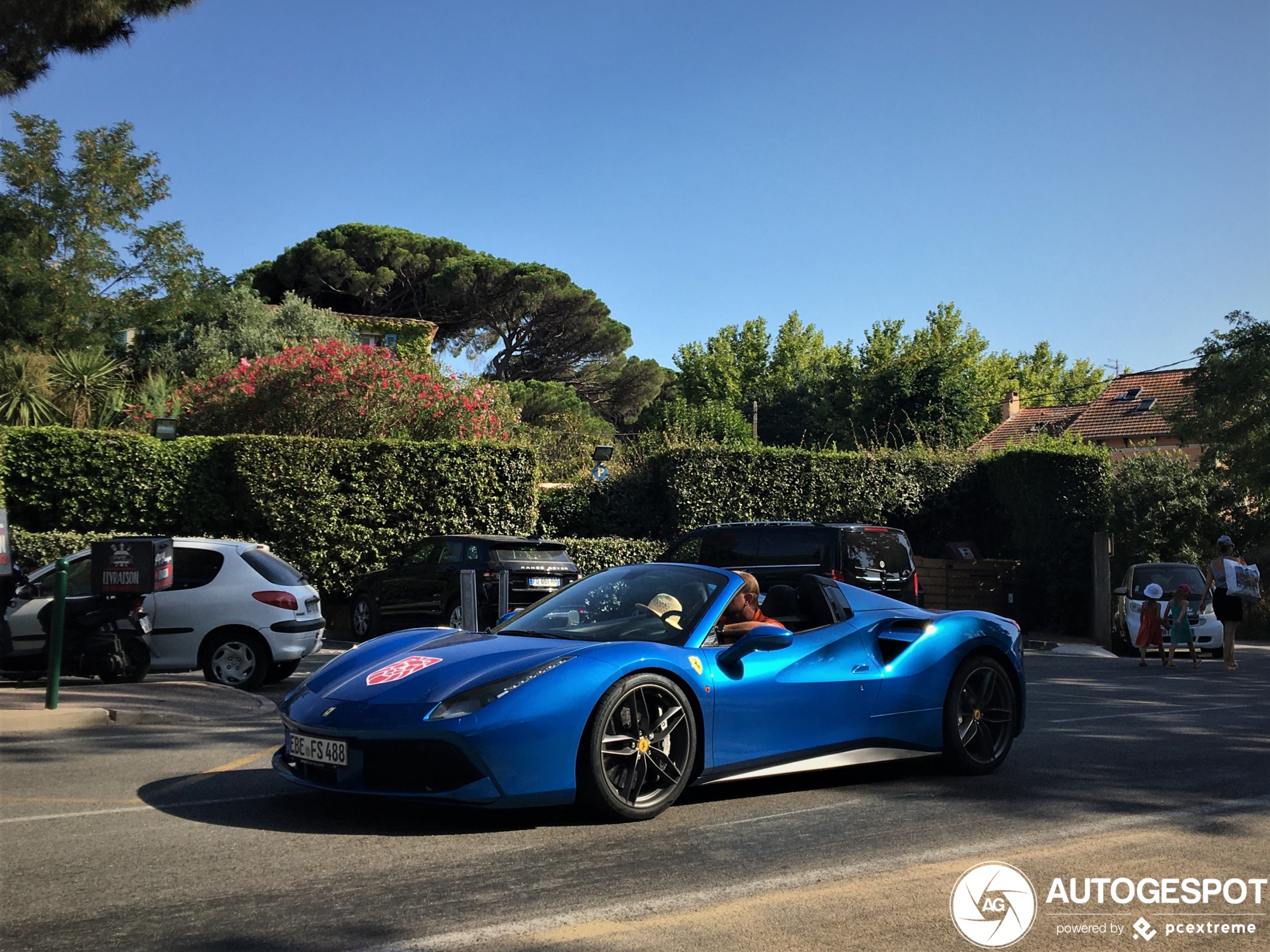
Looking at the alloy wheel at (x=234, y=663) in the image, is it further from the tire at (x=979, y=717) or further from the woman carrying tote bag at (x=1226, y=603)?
the woman carrying tote bag at (x=1226, y=603)

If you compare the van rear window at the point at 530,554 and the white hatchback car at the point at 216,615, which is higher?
the van rear window at the point at 530,554

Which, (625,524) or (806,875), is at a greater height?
(625,524)

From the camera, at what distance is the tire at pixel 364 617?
659 inches

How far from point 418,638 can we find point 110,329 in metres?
27.0

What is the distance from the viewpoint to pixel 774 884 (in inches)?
178

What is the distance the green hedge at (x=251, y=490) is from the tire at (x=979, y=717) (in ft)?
40.5

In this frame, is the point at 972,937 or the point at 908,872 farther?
the point at 908,872

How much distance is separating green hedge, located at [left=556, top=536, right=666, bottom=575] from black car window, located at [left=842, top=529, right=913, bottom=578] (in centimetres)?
484

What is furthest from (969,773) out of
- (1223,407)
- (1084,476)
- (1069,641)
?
(1223,407)

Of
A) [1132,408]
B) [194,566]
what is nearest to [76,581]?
[194,566]

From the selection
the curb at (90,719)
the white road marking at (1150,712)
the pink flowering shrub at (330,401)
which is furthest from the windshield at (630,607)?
the pink flowering shrub at (330,401)

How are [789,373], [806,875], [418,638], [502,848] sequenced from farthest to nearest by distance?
[789,373]
[418,638]
[502,848]
[806,875]

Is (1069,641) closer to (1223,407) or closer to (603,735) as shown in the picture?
(1223,407)

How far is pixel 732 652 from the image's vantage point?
19.5 feet
